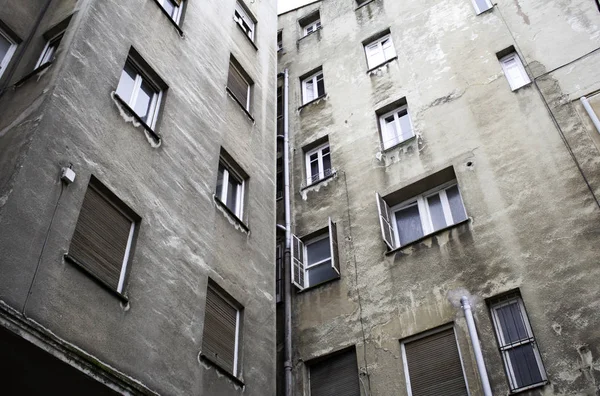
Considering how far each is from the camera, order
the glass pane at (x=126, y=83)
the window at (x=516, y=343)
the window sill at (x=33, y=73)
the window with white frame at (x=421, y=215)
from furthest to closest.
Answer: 1. the window with white frame at (x=421, y=215)
2. the glass pane at (x=126, y=83)
3. the window at (x=516, y=343)
4. the window sill at (x=33, y=73)

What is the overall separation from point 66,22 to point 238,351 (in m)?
6.52

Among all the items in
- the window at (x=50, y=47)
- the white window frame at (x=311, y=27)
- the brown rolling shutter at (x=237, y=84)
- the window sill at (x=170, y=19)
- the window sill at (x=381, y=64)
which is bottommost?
the window at (x=50, y=47)

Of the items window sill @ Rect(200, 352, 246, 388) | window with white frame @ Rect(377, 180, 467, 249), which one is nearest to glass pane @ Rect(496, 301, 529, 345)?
window with white frame @ Rect(377, 180, 467, 249)

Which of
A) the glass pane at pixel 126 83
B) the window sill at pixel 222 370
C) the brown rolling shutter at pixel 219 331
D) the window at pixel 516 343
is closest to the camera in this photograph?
the window sill at pixel 222 370

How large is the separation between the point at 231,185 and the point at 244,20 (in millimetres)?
6541

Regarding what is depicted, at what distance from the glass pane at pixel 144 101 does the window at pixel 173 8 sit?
2.55 m

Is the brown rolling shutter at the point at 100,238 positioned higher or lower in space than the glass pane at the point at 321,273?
lower

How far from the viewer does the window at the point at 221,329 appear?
10047mm

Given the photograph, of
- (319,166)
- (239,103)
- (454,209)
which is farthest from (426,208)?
(239,103)

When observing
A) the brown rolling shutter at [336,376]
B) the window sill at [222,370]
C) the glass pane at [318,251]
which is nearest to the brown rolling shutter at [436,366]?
the brown rolling shutter at [336,376]

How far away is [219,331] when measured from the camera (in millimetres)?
10375

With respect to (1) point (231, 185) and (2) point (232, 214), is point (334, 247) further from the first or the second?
(2) point (232, 214)

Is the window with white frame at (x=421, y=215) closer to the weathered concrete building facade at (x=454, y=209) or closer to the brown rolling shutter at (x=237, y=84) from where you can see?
the weathered concrete building facade at (x=454, y=209)

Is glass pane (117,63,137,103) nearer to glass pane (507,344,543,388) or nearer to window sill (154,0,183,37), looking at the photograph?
window sill (154,0,183,37)
